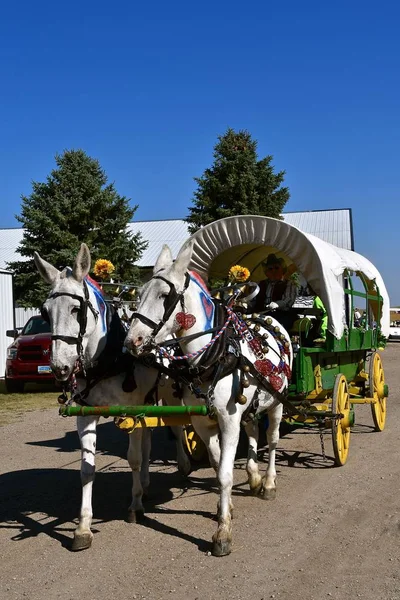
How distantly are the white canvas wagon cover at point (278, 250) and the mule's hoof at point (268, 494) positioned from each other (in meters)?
1.98

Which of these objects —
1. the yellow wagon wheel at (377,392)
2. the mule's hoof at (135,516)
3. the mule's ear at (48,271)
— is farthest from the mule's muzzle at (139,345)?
the yellow wagon wheel at (377,392)

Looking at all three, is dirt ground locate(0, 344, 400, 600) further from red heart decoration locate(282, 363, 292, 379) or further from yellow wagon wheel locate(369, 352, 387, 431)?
red heart decoration locate(282, 363, 292, 379)

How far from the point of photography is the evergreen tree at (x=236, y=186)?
91.2 feet

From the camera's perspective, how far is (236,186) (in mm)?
27953

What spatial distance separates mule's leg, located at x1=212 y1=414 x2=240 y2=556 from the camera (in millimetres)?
5219

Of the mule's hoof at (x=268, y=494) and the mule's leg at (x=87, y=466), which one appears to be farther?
the mule's hoof at (x=268, y=494)

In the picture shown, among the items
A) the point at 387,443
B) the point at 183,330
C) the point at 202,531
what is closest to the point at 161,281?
the point at 183,330

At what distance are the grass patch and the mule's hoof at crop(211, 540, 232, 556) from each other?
7991mm

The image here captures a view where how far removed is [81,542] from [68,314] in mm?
1836

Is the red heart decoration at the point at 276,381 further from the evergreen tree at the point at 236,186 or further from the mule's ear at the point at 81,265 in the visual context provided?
the evergreen tree at the point at 236,186

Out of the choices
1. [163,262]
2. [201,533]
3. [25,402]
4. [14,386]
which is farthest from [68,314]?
[14,386]

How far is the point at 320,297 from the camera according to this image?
7.76 metres

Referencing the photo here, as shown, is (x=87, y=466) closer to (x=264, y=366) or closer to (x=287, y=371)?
(x=264, y=366)

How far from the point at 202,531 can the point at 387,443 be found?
Answer: 4464 mm
